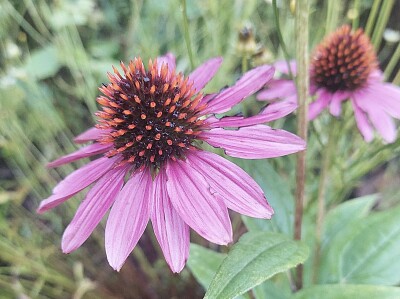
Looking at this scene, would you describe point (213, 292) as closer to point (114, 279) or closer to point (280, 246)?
point (280, 246)

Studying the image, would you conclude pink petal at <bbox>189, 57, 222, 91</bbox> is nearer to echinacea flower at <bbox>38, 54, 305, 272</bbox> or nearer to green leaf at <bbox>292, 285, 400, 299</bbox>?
echinacea flower at <bbox>38, 54, 305, 272</bbox>

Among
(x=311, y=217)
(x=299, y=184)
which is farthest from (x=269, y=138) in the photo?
(x=311, y=217)

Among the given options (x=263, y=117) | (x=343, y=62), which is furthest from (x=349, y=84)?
(x=263, y=117)

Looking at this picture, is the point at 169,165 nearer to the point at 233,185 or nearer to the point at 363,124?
the point at 233,185

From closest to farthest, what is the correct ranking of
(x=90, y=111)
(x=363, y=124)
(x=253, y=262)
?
(x=253, y=262), (x=363, y=124), (x=90, y=111)

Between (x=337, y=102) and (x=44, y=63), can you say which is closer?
(x=337, y=102)

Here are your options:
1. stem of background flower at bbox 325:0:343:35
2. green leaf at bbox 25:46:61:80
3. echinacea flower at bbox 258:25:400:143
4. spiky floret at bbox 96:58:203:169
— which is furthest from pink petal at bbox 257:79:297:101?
green leaf at bbox 25:46:61:80

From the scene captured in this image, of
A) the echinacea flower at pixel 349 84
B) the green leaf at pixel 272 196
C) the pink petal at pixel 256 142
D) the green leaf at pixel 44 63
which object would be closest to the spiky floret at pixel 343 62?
the echinacea flower at pixel 349 84
